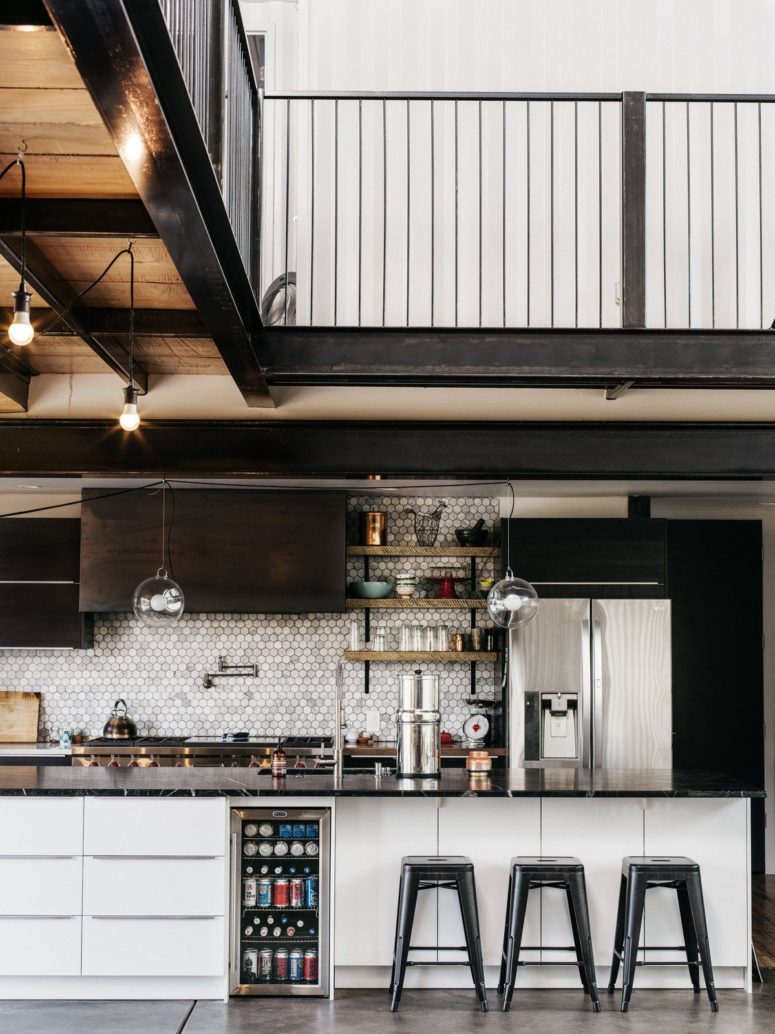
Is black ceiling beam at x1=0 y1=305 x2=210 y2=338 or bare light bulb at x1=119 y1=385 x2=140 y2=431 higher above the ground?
black ceiling beam at x1=0 y1=305 x2=210 y2=338

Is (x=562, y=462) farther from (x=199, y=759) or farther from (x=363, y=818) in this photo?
(x=199, y=759)

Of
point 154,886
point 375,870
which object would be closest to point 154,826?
point 154,886

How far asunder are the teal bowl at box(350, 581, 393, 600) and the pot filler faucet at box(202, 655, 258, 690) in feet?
3.07

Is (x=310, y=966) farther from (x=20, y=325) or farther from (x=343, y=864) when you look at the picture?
(x=20, y=325)

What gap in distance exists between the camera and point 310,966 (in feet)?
16.2

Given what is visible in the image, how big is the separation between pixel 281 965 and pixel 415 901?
27.8 inches

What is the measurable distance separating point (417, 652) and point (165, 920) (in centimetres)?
303

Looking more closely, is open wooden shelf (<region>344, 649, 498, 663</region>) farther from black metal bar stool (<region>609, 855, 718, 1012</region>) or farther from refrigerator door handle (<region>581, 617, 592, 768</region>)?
black metal bar stool (<region>609, 855, 718, 1012</region>)

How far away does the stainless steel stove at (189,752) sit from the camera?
7.21 m

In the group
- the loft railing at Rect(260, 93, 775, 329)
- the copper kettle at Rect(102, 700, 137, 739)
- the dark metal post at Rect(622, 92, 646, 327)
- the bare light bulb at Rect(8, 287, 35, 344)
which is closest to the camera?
the bare light bulb at Rect(8, 287, 35, 344)

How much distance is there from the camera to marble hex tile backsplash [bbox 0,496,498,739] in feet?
25.5

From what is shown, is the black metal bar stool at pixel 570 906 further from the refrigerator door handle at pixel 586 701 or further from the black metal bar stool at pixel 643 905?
the refrigerator door handle at pixel 586 701

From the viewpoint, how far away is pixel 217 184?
308cm

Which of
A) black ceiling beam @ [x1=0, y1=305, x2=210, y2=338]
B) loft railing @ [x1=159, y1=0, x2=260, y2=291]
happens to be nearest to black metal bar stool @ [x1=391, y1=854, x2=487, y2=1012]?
black ceiling beam @ [x1=0, y1=305, x2=210, y2=338]
